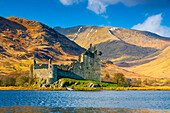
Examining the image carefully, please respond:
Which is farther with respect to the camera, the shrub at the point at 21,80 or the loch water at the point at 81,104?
A: the shrub at the point at 21,80

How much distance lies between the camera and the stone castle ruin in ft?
275

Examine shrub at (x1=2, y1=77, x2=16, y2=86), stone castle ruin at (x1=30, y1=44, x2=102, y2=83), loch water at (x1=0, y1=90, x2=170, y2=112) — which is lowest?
loch water at (x1=0, y1=90, x2=170, y2=112)

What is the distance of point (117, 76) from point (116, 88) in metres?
15.5

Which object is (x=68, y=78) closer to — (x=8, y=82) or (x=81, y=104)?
(x=8, y=82)

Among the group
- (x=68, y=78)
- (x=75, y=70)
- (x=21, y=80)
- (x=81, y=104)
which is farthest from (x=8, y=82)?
(x=81, y=104)

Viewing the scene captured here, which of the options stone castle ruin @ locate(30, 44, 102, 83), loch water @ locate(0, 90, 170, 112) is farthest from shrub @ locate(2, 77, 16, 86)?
loch water @ locate(0, 90, 170, 112)

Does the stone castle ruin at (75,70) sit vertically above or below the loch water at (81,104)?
above

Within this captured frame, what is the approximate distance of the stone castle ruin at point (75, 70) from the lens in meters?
83.9

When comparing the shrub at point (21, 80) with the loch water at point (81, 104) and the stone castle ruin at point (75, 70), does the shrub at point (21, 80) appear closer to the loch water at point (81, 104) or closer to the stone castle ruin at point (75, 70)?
the stone castle ruin at point (75, 70)

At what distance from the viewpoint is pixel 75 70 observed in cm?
9050

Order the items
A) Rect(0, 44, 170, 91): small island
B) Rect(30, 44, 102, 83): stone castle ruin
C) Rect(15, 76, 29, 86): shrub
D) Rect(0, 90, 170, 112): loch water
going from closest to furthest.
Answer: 1. Rect(0, 90, 170, 112): loch water
2. Rect(0, 44, 170, 91): small island
3. Rect(30, 44, 102, 83): stone castle ruin
4. Rect(15, 76, 29, 86): shrub

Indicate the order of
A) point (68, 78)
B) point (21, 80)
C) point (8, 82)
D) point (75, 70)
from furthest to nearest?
point (8, 82) < point (75, 70) < point (21, 80) < point (68, 78)

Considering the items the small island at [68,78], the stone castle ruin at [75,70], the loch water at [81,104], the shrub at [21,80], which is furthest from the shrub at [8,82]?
the loch water at [81,104]

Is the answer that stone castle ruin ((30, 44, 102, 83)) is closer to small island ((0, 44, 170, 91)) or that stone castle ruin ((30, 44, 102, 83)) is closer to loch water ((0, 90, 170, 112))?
small island ((0, 44, 170, 91))
